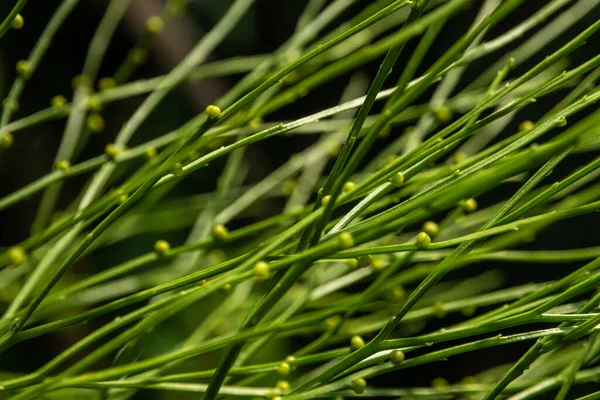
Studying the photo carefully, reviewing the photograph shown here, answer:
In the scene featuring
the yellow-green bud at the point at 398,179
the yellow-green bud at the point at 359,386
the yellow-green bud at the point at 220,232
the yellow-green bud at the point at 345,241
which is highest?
the yellow-green bud at the point at 220,232

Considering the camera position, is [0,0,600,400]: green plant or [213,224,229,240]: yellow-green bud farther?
[213,224,229,240]: yellow-green bud

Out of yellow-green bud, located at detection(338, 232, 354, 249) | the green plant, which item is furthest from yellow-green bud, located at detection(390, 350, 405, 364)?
yellow-green bud, located at detection(338, 232, 354, 249)

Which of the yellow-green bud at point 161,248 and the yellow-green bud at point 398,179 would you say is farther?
the yellow-green bud at point 161,248

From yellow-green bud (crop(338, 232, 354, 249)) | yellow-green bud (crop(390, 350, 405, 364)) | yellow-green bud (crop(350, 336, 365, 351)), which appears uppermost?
yellow-green bud (crop(350, 336, 365, 351))

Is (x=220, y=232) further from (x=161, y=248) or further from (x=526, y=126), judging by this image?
(x=526, y=126)

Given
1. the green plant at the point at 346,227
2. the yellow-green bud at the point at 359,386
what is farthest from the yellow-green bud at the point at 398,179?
the yellow-green bud at the point at 359,386

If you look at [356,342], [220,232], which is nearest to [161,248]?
[220,232]

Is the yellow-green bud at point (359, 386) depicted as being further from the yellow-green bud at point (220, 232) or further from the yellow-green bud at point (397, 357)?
the yellow-green bud at point (220, 232)

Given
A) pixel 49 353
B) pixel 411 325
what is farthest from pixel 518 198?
pixel 49 353

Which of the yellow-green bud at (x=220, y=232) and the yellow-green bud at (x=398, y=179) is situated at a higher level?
the yellow-green bud at (x=220, y=232)

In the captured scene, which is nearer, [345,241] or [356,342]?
[345,241]

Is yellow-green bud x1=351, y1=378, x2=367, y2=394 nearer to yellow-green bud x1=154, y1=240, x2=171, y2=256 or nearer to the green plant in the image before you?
the green plant

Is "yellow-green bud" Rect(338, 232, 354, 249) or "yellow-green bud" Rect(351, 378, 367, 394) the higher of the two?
"yellow-green bud" Rect(338, 232, 354, 249)
